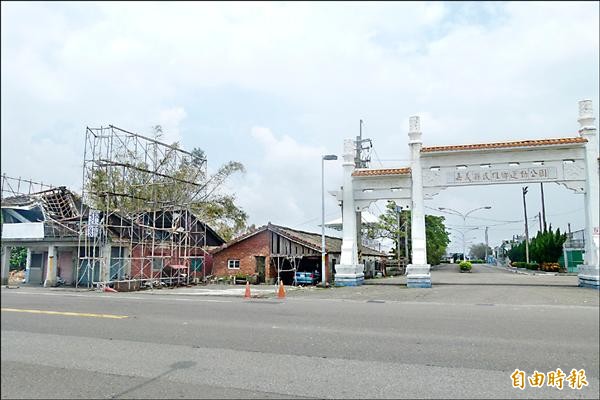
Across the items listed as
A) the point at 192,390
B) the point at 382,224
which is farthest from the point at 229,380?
the point at 382,224

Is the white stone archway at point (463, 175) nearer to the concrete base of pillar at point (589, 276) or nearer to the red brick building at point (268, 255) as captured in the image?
the concrete base of pillar at point (589, 276)

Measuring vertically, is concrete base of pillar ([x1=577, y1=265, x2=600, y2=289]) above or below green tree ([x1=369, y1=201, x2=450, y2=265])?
below

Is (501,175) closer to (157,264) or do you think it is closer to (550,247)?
(157,264)

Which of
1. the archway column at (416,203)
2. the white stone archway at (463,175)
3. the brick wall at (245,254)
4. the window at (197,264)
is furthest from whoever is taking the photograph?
the window at (197,264)

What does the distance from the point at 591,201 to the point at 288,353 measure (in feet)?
57.4

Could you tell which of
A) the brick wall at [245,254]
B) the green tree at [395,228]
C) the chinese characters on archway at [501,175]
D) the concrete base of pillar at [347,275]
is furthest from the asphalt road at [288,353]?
the green tree at [395,228]

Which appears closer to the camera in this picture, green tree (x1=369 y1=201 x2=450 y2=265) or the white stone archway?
the white stone archway

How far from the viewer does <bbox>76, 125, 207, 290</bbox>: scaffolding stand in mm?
24094

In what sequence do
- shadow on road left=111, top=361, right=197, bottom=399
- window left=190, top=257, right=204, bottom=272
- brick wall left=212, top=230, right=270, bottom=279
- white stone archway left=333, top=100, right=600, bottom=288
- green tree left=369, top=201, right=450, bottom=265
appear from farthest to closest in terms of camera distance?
green tree left=369, top=201, right=450, bottom=265 < window left=190, top=257, right=204, bottom=272 < brick wall left=212, top=230, right=270, bottom=279 < white stone archway left=333, top=100, right=600, bottom=288 < shadow on road left=111, top=361, right=197, bottom=399

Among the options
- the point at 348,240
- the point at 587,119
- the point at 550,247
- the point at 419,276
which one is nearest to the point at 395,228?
the point at 550,247

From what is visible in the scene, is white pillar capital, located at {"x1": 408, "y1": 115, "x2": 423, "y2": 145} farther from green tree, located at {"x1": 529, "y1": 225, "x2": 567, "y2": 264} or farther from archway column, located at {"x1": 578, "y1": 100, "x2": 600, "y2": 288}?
green tree, located at {"x1": 529, "y1": 225, "x2": 567, "y2": 264}

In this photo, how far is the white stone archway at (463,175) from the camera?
64.7ft

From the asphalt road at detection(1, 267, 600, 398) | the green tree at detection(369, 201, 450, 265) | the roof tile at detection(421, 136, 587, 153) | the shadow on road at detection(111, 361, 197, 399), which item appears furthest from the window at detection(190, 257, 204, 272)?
the shadow on road at detection(111, 361, 197, 399)

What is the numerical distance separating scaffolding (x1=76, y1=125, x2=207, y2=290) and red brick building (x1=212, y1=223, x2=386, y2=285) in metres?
2.02
